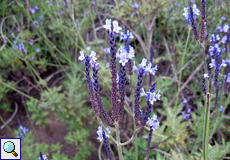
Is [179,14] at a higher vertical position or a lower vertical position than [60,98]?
higher

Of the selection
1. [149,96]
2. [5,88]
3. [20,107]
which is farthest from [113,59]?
[20,107]

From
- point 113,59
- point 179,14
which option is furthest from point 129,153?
point 179,14

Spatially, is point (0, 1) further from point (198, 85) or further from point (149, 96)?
point (198, 85)

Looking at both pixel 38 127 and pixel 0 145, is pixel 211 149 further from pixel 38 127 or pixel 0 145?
pixel 38 127

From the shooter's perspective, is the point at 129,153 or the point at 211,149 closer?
the point at 211,149

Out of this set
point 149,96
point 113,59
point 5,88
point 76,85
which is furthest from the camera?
point 5,88

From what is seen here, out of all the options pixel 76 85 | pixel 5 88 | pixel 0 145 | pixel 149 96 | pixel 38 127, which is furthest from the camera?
pixel 38 127

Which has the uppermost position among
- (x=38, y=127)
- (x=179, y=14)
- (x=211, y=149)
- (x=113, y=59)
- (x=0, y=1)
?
(x=179, y=14)

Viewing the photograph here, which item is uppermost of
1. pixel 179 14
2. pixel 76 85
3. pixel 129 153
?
pixel 179 14

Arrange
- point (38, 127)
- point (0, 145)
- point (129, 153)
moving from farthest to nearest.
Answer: point (38, 127) < point (129, 153) < point (0, 145)
